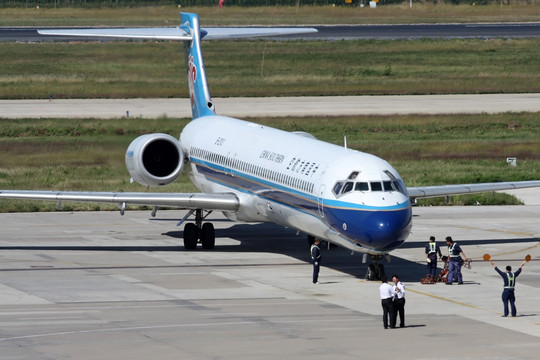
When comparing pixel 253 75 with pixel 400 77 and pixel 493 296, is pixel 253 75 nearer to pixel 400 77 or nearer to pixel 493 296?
Answer: pixel 400 77

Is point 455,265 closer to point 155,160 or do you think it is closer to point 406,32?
point 155,160

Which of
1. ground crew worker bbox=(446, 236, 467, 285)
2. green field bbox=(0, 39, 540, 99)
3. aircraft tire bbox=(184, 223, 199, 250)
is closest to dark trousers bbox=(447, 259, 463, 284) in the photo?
ground crew worker bbox=(446, 236, 467, 285)

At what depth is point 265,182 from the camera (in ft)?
113

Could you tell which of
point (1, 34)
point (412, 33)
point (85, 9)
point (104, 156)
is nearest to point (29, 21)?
point (85, 9)

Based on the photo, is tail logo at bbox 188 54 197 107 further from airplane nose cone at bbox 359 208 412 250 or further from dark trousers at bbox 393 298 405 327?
dark trousers at bbox 393 298 405 327

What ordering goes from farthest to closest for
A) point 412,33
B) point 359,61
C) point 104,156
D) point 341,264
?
point 412,33, point 359,61, point 104,156, point 341,264

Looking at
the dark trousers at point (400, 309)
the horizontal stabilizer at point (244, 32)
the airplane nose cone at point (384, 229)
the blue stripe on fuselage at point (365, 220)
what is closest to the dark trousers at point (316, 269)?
the blue stripe on fuselage at point (365, 220)

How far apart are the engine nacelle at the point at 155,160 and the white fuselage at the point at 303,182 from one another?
126 centimetres

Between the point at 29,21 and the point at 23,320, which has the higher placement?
the point at 29,21

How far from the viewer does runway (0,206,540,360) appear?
75.6ft

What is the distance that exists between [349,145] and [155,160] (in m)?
22.1

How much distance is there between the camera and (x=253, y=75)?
285ft

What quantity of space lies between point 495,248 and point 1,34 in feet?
262

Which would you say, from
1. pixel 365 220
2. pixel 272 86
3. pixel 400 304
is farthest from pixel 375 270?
pixel 272 86
